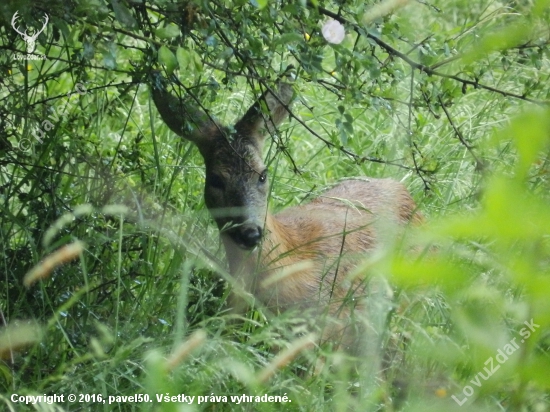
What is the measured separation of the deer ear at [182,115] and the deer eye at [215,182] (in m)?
0.19

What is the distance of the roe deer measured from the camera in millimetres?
4203

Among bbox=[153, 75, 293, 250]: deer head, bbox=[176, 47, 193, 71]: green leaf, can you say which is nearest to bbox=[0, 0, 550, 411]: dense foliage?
bbox=[176, 47, 193, 71]: green leaf

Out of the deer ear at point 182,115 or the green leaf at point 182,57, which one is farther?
the deer ear at point 182,115

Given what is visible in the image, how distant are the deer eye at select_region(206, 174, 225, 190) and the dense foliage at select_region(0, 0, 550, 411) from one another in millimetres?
199

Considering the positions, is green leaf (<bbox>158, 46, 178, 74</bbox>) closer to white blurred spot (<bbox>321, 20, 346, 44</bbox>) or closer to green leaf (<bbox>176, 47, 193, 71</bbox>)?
green leaf (<bbox>176, 47, 193, 71</bbox>)

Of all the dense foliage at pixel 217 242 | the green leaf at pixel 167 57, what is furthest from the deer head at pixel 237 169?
the green leaf at pixel 167 57

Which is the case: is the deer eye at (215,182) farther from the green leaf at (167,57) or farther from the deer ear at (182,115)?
the green leaf at (167,57)

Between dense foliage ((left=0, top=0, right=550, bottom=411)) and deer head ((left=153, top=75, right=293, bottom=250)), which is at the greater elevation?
deer head ((left=153, top=75, right=293, bottom=250))

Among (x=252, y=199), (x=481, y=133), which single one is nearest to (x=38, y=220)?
(x=252, y=199)

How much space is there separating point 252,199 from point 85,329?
127 centimetres

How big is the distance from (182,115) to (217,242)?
39.9 inches

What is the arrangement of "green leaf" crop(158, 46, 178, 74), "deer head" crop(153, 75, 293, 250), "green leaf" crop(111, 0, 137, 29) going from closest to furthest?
"green leaf" crop(158, 46, 178, 74), "green leaf" crop(111, 0, 137, 29), "deer head" crop(153, 75, 293, 250)

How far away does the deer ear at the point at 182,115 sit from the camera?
380cm

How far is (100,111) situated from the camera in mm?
4551
